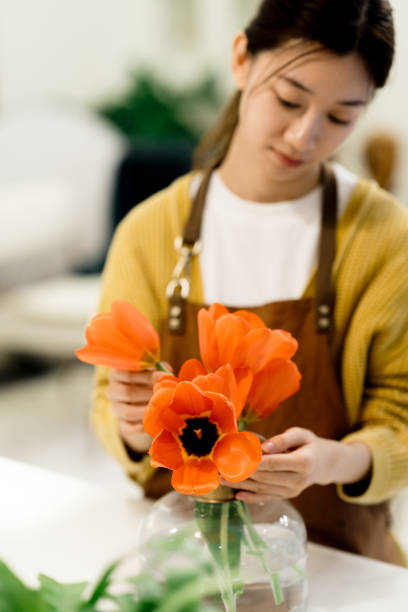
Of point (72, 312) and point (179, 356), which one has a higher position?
point (179, 356)

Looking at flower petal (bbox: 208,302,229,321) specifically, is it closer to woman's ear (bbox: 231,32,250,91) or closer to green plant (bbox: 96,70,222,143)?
woman's ear (bbox: 231,32,250,91)

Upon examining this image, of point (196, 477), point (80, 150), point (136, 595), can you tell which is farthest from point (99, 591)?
point (80, 150)

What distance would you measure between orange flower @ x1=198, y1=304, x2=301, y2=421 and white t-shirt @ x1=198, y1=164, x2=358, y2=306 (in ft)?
1.23

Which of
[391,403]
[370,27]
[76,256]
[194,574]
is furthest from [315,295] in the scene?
[76,256]

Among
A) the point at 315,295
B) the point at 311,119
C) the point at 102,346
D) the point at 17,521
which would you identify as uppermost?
the point at 311,119

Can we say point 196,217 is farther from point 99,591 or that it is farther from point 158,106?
point 158,106

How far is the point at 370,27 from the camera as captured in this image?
964 mm

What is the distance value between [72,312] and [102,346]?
2425 mm

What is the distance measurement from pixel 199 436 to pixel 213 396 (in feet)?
0.14

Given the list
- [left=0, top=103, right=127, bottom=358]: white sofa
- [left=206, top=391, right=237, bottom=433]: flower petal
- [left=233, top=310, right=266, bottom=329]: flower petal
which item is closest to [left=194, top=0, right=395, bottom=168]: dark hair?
[left=233, top=310, right=266, bottom=329]: flower petal

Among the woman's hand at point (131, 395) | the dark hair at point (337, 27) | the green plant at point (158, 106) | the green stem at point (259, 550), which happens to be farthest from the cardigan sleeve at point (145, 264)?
the green plant at point (158, 106)

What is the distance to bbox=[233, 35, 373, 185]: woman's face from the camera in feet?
3.14

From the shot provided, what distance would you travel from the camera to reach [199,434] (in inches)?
26.7

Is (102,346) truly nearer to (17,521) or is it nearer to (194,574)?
(194,574)
